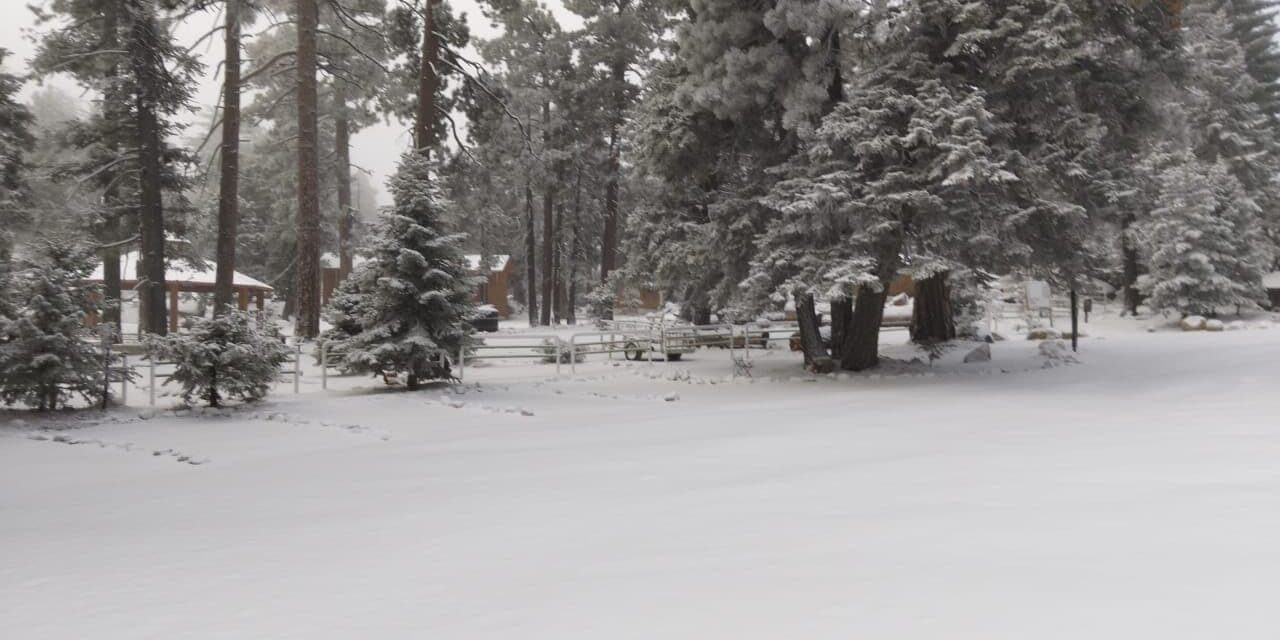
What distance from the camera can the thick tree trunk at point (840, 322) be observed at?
18.4 metres

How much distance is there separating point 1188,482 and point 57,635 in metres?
7.01

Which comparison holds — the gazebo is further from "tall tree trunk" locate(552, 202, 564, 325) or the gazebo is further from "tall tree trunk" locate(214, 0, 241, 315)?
"tall tree trunk" locate(552, 202, 564, 325)

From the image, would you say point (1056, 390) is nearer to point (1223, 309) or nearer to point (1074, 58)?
point (1074, 58)

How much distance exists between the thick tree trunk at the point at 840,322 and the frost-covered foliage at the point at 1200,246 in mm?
21385

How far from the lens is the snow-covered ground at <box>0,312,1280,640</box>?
3.55 meters

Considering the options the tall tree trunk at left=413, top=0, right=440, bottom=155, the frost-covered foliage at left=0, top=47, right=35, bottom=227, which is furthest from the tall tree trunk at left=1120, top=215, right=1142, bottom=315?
the frost-covered foliage at left=0, top=47, right=35, bottom=227

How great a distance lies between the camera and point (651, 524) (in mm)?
5195

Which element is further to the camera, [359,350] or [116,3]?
[116,3]

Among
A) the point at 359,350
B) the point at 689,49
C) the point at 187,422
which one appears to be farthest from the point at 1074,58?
the point at 187,422

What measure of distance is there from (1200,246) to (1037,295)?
253 inches

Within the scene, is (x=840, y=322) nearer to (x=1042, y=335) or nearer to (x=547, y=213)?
(x=1042, y=335)

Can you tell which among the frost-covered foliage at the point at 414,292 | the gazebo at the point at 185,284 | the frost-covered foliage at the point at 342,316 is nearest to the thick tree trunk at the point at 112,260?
the gazebo at the point at 185,284

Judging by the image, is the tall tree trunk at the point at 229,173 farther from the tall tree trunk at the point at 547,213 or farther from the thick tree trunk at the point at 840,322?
the tall tree trunk at the point at 547,213

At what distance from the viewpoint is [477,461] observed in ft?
25.4
